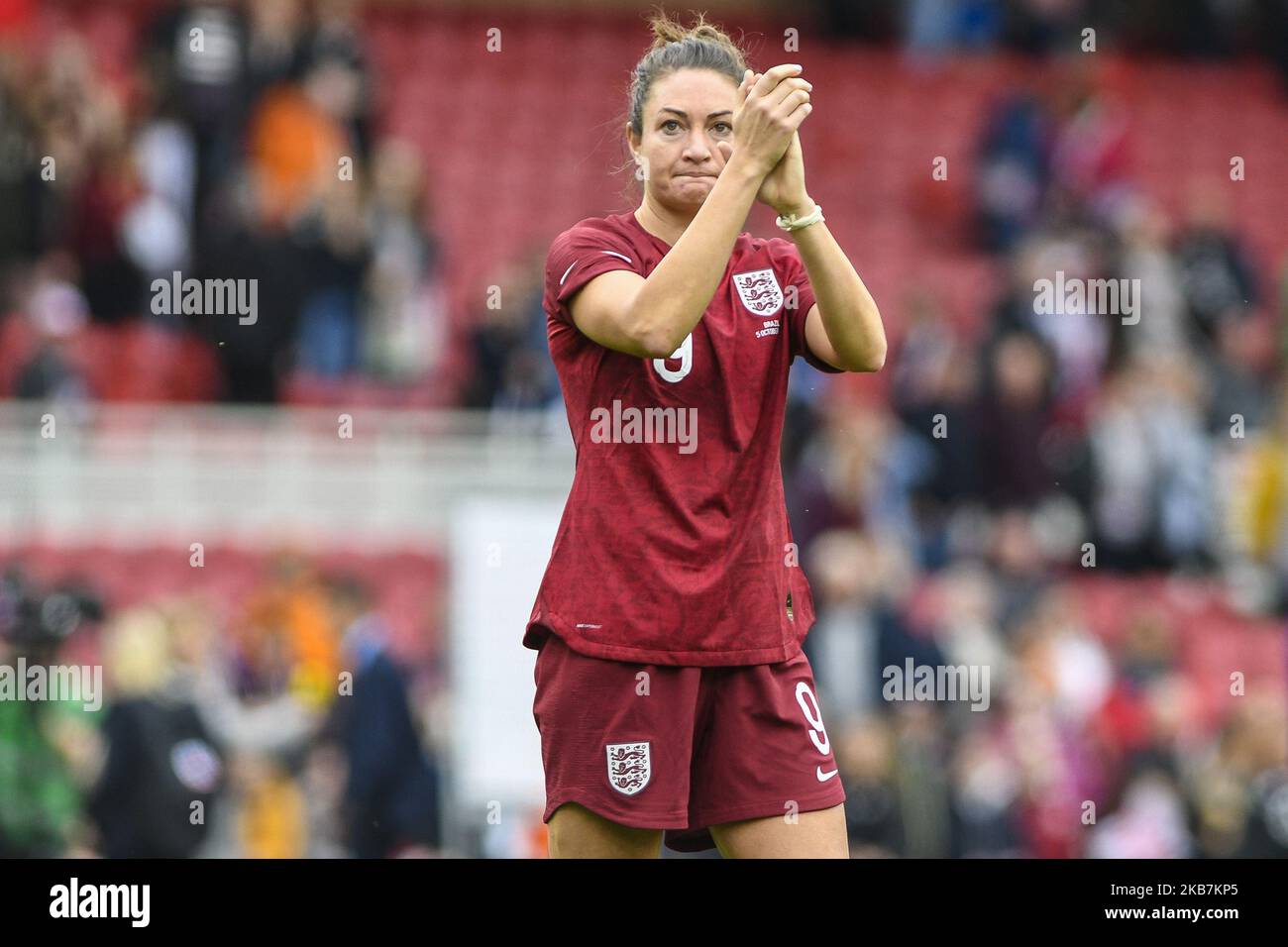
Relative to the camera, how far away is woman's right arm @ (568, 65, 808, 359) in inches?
175

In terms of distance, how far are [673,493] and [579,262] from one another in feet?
1.67

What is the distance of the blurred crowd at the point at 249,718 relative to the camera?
970 centimetres

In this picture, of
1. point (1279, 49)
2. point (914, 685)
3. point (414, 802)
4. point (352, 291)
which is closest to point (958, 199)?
point (1279, 49)

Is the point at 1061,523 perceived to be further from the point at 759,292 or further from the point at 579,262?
the point at 579,262

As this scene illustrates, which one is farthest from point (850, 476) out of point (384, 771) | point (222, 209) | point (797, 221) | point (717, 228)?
point (717, 228)

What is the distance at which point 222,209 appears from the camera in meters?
13.5

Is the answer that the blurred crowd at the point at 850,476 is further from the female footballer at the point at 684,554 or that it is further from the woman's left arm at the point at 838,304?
the woman's left arm at the point at 838,304

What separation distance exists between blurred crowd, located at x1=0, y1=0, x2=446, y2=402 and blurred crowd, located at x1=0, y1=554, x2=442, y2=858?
81.4 inches

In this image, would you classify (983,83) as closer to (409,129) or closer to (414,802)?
(409,129)

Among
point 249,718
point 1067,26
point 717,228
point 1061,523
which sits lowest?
point 249,718

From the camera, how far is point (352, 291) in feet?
43.9

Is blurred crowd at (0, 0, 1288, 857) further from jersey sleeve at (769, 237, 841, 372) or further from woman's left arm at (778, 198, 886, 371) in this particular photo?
woman's left arm at (778, 198, 886, 371)

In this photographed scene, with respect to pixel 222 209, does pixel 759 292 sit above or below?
below

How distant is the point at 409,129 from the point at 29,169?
3.88m
